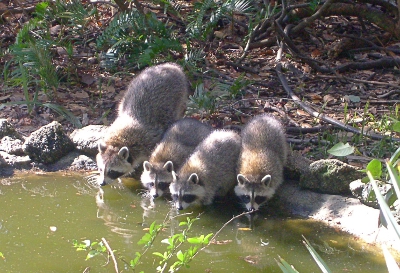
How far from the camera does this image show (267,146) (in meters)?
6.56

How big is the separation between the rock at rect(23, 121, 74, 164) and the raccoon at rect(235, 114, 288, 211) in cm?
214

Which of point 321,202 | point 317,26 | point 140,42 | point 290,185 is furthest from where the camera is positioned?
point 317,26

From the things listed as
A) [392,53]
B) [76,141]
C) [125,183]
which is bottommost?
[125,183]

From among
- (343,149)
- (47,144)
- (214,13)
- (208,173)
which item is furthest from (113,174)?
(343,149)

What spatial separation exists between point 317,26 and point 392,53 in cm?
153

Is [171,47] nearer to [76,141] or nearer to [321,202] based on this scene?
[76,141]

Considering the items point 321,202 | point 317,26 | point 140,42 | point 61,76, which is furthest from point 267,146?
point 317,26

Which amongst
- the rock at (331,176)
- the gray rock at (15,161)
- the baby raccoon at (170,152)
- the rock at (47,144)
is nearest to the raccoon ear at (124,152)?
the baby raccoon at (170,152)

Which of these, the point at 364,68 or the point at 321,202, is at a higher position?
the point at 364,68

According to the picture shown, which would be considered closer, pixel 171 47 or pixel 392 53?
pixel 171 47

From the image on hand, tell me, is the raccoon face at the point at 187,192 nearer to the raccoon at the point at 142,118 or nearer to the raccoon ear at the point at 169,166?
the raccoon ear at the point at 169,166

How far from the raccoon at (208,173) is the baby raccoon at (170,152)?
0.16 m

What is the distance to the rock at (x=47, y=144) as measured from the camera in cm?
713

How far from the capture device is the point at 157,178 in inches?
263
